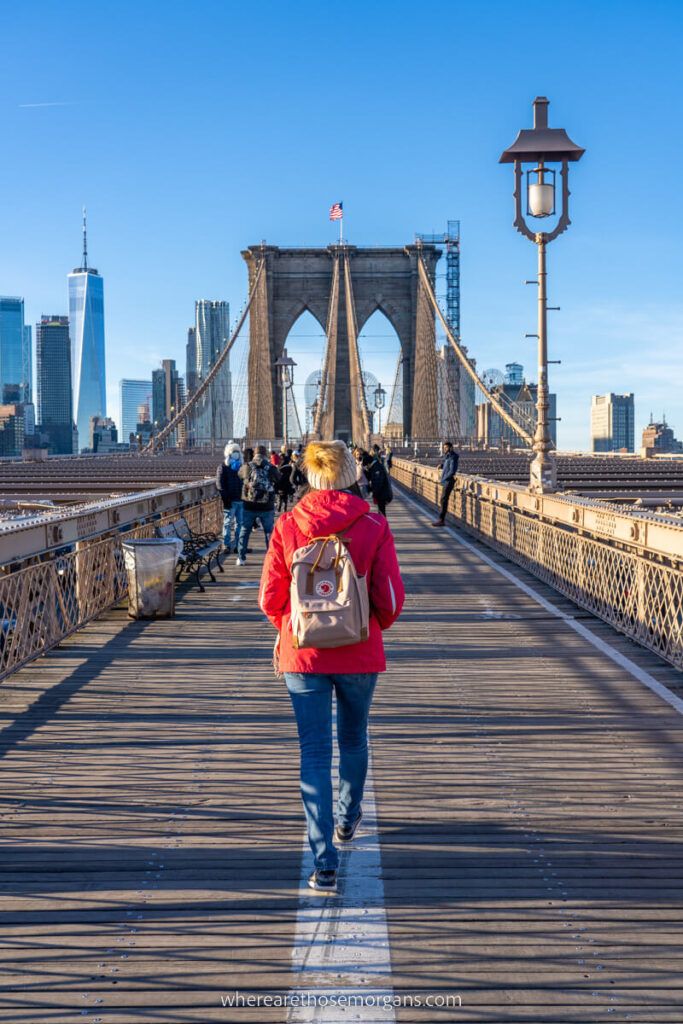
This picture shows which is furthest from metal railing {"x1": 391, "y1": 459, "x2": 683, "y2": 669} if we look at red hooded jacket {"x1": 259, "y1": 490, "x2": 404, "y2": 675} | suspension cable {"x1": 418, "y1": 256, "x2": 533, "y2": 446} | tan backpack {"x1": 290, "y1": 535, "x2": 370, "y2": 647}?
suspension cable {"x1": 418, "y1": 256, "x2": 533, "y2": 446}

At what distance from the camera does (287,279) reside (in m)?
93.1

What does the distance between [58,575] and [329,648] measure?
598 cm

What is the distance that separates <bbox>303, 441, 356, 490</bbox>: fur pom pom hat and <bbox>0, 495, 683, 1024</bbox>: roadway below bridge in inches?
62.2

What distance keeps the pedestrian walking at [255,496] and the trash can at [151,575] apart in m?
4.39

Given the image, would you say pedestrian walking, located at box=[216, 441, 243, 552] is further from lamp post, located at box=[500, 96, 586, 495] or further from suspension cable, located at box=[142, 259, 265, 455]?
suspension cable, located at box=[142, 259, 265, 455]

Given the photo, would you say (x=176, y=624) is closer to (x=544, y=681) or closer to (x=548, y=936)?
(x=544, y=681)

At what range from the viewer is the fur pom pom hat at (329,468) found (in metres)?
4.55

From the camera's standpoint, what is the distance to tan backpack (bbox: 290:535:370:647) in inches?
170

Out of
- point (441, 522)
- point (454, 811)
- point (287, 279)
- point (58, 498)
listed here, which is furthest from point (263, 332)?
point (454, 811)

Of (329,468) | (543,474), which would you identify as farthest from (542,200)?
(329,468)

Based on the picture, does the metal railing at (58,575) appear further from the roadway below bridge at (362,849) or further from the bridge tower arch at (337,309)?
the bridge tower arch at (337,309)

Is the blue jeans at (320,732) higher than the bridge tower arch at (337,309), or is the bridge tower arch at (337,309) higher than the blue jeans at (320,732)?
the bridge tower arch at (337,309)

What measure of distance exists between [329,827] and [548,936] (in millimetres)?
923

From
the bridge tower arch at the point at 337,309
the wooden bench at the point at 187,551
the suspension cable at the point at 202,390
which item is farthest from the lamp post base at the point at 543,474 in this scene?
the bridge tower arch at the point at 337,309
